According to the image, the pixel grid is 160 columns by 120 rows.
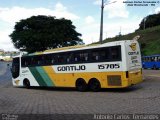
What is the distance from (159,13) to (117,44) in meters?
104

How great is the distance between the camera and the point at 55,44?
49781 mm

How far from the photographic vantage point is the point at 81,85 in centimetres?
2472

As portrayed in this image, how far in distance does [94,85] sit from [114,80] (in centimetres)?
184

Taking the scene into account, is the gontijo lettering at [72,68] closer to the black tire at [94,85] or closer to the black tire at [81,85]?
the black tire at [81,85]

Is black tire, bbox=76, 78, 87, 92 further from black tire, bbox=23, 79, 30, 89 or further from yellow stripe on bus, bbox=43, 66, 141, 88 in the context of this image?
black tire, bbox=23, 79, 30, 89

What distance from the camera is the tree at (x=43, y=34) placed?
4894 centimetres

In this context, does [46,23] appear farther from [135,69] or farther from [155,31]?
[155,31]

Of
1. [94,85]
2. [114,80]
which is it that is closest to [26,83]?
[94,85]

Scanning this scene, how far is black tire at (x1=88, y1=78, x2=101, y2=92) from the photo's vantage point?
23.6 meters

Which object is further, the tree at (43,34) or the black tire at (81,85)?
the tree at (43,34)

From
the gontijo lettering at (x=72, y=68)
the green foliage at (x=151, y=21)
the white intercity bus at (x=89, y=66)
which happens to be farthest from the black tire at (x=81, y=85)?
the green foliage at (x=151, y=21)

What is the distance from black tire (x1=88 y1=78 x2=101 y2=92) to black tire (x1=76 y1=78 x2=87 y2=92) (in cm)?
39

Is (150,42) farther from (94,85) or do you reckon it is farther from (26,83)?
(94,85)

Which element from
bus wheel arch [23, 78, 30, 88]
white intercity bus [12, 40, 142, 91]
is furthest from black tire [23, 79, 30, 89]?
white intercity bus [12, 40, 142, 91]
